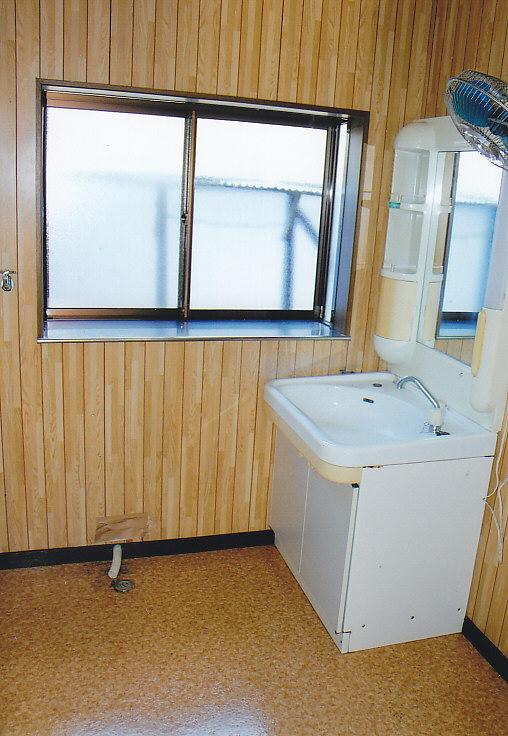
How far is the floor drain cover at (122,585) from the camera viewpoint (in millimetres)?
2855

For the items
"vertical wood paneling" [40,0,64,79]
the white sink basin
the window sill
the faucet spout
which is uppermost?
"vertical wood paneling" [40,0,64,79]

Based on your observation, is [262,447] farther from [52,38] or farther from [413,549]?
[52,38]

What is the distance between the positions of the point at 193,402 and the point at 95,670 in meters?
1.10

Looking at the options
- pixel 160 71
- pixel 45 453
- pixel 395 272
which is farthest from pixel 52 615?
pixel 160 71

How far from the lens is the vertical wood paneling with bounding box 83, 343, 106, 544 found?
2.81m

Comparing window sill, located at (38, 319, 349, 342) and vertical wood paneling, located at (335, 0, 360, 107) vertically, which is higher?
vertical wood paneling, located at (335, 0, 360, 107)

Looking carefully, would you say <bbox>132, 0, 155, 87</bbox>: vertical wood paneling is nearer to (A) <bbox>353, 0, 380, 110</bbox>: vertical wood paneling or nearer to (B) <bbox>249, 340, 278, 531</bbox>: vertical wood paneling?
(A) <bbox>353, 0, 380, 110</bbox>: vertical wood paneling

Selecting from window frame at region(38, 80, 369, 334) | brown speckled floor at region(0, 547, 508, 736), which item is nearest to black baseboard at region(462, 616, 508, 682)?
brown speckled floor at region(0, 547, 508, 736)

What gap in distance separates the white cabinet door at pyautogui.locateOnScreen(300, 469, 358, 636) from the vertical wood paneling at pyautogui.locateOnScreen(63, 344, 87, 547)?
37.2 inches

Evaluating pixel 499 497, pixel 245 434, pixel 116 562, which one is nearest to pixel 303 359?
pixel 245 434

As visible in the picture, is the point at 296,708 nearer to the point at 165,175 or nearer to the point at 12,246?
the point at 12,246

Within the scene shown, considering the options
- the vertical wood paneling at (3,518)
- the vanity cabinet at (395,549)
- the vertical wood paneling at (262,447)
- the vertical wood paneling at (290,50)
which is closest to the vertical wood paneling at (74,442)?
the vertical wood paneling at (3,518)

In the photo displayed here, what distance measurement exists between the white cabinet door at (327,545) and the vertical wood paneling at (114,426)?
31.6 inches

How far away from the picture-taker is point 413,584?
2574 millimetres
